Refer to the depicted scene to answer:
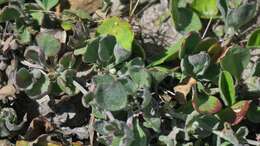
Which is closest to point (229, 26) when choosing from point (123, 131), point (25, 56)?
→ point (123, 131)

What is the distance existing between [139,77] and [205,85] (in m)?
0.32

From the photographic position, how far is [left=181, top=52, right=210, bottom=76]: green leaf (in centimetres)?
224

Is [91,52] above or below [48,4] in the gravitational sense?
below

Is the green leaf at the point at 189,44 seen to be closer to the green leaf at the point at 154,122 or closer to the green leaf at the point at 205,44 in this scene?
the green leaf at the point at 205,44

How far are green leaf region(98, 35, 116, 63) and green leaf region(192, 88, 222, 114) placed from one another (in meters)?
0.38

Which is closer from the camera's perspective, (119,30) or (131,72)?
(131,72)

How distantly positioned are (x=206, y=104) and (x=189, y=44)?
261 millimetres

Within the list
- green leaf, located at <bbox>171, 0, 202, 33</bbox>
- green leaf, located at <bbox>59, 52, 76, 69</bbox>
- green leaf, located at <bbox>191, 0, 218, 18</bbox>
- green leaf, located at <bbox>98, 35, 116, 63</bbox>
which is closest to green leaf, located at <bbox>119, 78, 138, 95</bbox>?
green leaf, located at <bbox>98, 35, 116, 63</bbox>

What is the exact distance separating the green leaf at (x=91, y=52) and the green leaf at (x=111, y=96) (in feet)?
1.12

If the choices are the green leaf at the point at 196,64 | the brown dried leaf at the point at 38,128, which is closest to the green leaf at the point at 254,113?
the green leaf at the point at 196,64

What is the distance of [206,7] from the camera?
8.29 feet

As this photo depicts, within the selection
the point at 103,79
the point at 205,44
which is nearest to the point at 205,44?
the point at 205,44

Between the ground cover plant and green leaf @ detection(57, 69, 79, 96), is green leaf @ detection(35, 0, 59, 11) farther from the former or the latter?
green leaf @ detection(57, 69, 79, 96)

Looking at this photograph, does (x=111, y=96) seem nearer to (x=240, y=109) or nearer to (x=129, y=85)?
(x=129, y=85)
